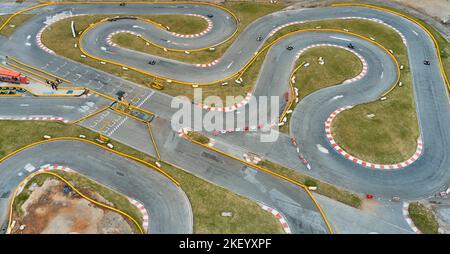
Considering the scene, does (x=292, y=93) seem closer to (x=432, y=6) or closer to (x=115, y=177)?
(x=115, y=177)

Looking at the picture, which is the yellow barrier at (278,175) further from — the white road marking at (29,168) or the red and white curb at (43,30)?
the red and white curb at (43,30)

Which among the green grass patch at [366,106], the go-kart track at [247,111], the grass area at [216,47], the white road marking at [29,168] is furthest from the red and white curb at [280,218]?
the grass area at [216,47]

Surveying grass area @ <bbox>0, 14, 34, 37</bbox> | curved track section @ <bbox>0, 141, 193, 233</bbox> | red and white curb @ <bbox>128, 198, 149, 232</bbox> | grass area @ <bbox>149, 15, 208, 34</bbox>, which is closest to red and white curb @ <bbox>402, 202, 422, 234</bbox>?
curved track section @ <bbox>0, 141, 193, 233</bbox>

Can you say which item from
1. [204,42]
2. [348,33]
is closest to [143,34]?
[204,42]

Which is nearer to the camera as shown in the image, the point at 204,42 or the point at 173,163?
the point at 173,163
